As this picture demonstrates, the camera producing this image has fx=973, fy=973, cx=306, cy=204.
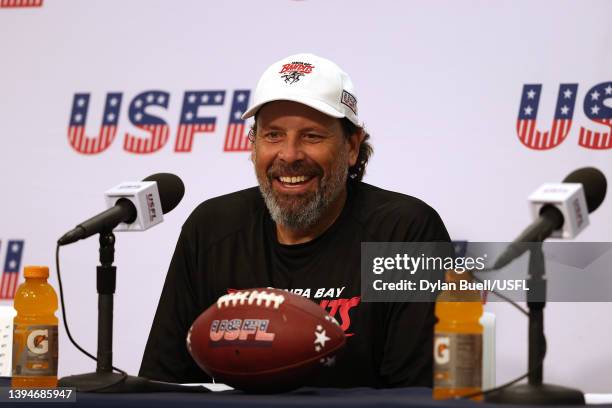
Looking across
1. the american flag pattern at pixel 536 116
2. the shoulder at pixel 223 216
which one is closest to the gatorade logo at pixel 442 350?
the shoulder at pixel 223 216

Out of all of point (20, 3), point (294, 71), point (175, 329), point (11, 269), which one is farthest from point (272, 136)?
point (20, 3)

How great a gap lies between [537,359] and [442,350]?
152 millimetres

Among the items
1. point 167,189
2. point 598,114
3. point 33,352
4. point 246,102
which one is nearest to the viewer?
point 33,352

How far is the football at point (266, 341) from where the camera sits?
1793 mm

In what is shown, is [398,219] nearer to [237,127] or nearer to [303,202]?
[303,202]

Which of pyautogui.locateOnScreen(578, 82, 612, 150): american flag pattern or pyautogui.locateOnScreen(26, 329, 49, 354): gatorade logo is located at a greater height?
pyautogui.locateOnScreen(578, 82, 612, 150): american flag pattern

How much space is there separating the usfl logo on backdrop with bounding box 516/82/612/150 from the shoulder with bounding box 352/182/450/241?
65cm

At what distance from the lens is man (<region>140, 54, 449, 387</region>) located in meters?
2.45

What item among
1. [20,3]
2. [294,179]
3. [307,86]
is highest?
[20,3]

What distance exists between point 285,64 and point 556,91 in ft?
3.27

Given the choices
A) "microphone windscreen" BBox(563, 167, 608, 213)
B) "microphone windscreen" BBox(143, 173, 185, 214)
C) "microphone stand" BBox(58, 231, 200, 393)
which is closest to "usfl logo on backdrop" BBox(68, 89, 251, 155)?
"microphone windscreen" BBox(143, 173, 185, 214)

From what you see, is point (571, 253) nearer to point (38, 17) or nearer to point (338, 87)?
point (338, 87)

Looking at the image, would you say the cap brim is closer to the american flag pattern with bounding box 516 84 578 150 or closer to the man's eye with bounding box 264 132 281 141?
the man's eye with bounding box 264 132 281 141

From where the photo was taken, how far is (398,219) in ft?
8.48
